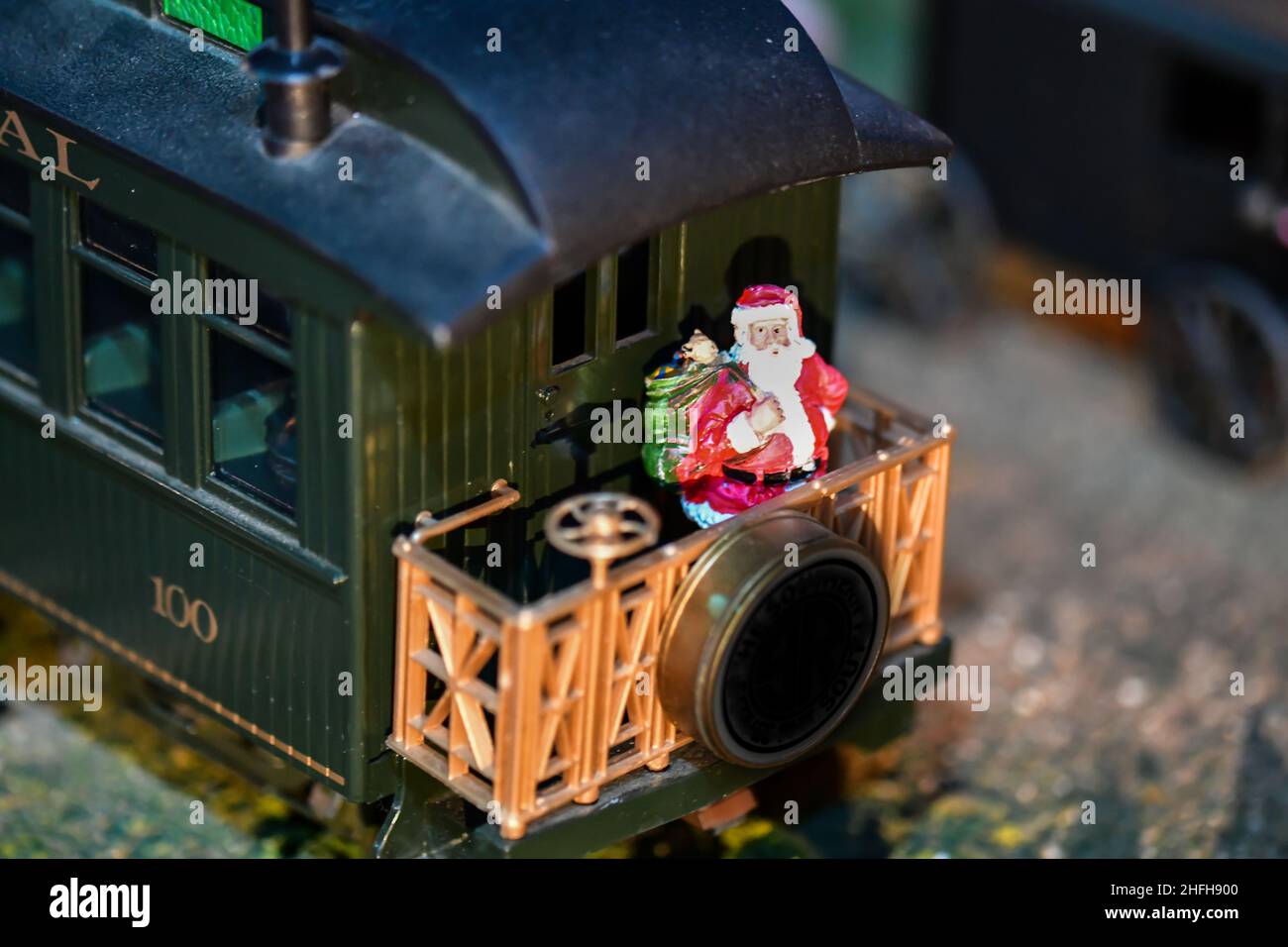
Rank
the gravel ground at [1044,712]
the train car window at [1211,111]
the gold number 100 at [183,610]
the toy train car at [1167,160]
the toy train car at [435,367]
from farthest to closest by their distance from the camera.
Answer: the train car window at [1211,111] → the toy train car at [1167,160] → the gravel ground at [1044,712] → the gold number 100 at [183,610] → the toy train car at [435,367]

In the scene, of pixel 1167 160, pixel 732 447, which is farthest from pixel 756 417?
pixel 1167 160

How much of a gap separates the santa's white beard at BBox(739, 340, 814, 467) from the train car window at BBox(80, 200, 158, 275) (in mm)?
1918

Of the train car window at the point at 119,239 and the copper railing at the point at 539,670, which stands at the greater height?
the train car window at the point at 119,239

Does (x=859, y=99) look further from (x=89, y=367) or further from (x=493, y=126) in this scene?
(x=89, y=367)

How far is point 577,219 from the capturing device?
598 centimetres

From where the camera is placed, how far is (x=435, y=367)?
636 cm

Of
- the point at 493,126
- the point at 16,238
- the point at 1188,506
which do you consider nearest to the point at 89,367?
the point at 16,238

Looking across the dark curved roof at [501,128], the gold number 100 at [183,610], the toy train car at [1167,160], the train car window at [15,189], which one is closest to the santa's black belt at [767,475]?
the dark curved roof at [501,128]

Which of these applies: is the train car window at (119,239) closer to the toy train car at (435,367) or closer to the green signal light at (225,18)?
the toy train car at (435,367)

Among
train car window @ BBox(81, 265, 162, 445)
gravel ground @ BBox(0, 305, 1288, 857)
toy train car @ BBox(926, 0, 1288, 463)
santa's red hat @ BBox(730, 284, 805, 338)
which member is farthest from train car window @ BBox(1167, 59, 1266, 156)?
train car window @ BBox(81, 265, 162, 445)

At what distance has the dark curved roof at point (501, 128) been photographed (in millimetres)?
5961

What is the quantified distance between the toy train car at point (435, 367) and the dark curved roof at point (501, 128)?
0.04 feet

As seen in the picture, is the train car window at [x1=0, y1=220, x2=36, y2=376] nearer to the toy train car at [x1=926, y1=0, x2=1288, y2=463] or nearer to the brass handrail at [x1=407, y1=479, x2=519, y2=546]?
the brass handrail at [x1=407, y1=479, x2=519, y2=546]

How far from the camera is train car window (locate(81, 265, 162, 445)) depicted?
23.3ft
